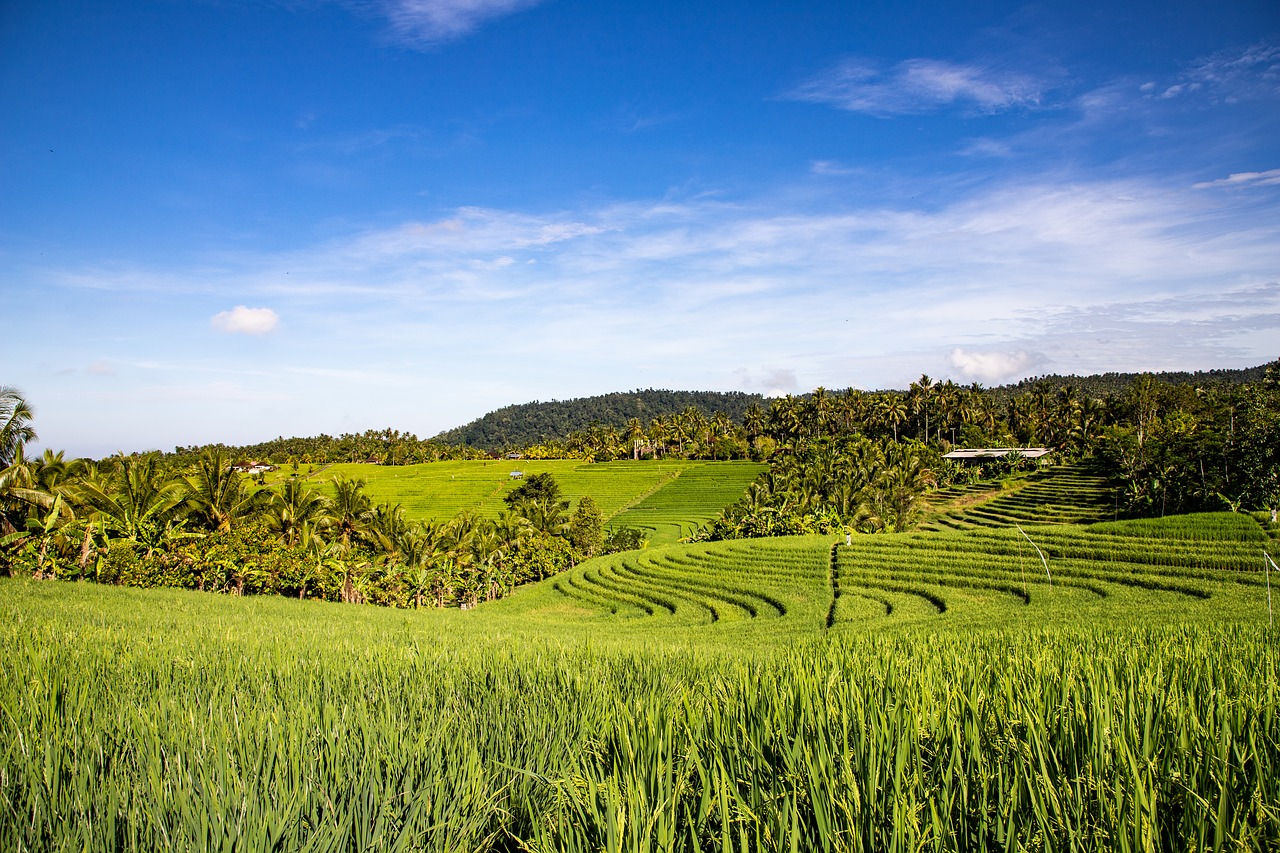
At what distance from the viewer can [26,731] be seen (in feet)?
8.52

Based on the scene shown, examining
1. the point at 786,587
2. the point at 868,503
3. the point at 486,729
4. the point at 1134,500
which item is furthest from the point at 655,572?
the point at 1134,500

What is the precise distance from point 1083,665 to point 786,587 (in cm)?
2520

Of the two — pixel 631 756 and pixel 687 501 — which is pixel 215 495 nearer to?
pixel 631 756

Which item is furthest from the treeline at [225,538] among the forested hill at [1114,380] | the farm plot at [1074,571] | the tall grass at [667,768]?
the forested hill at [1114,380]

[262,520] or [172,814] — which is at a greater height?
[172,814]

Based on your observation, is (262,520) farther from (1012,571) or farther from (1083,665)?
(1083,665)

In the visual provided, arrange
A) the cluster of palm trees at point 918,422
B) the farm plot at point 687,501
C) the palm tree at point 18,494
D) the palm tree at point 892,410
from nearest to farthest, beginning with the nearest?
the palm tree at point 18,494 → the farm plot at point 687,501 → the cluster of palm trees at point 918,422 → the palm tree at point 892,410

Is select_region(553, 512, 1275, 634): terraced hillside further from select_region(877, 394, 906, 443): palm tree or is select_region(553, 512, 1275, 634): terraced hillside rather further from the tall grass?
select_region(877, 394, 906, 443): palm tree

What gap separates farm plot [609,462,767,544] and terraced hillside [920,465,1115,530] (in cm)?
2003

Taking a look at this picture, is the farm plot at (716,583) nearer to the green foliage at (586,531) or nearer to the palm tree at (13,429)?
the green foliage at (586,531)

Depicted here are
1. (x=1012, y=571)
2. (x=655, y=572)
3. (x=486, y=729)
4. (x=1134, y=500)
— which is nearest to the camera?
(x=486, y=729)

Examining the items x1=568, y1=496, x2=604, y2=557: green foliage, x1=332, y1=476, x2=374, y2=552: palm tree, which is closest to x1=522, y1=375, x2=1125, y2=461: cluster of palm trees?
x1=568, y1=496, x2=604, y2=557: green foliage

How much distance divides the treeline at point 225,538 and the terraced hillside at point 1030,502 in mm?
34544

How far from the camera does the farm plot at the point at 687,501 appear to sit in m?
62.8
